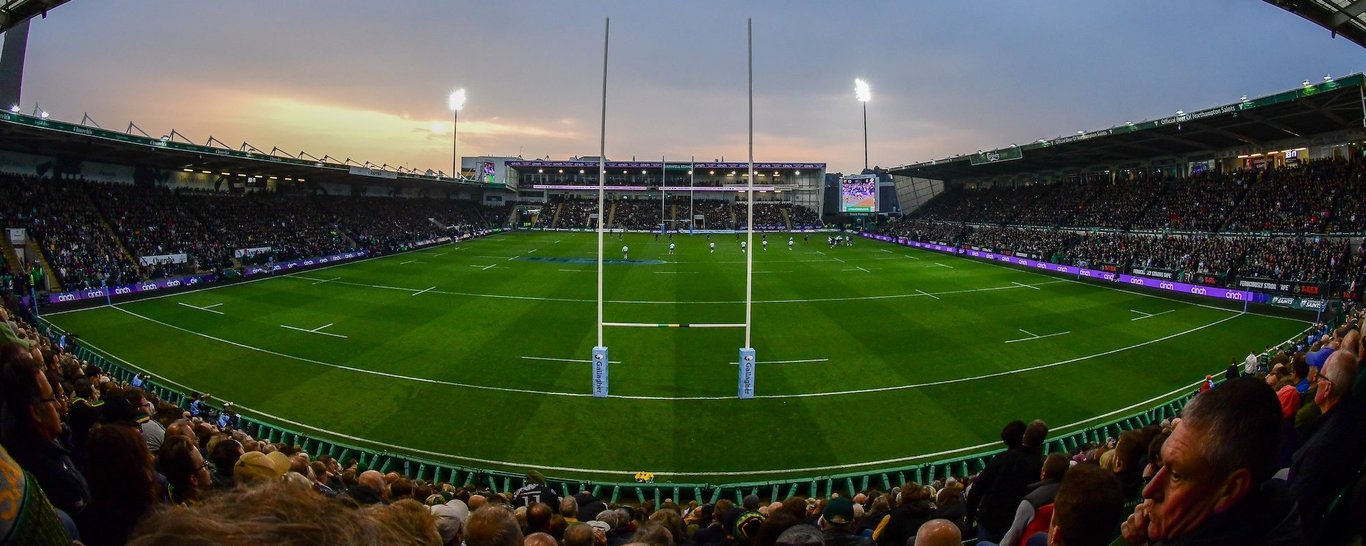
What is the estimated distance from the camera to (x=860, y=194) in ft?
251

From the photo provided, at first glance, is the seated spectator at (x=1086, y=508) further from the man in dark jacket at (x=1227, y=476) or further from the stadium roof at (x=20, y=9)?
the stadium roof at (x=20, y=9)

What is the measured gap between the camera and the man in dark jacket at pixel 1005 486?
5.45 m

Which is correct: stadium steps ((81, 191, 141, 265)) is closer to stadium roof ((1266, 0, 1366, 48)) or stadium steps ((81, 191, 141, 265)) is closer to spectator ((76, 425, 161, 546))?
spectator ((76, 425, 161, 546))

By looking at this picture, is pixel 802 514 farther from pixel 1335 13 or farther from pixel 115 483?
pixel 1335 13

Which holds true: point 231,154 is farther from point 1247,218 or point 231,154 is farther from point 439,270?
point 1247,218

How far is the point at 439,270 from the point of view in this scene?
42562 mm

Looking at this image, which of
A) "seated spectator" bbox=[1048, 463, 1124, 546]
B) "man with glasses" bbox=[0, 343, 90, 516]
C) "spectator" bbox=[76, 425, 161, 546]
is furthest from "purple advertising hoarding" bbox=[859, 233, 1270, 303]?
"man with glasses" bbox=[0, 343, 90, 516]

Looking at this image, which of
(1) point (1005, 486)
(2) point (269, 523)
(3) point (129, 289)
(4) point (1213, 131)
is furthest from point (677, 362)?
(4) point (1213, 131)

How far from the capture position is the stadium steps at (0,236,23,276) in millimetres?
29230

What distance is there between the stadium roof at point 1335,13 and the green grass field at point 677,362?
10.2 metres

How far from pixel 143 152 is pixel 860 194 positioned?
70.0 meters

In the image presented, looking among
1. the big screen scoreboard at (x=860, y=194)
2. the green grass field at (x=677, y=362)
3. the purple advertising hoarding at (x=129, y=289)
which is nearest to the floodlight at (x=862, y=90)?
the big screen scoreboard at (x=860, y=194)

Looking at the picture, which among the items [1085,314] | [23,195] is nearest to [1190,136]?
[1085,314]

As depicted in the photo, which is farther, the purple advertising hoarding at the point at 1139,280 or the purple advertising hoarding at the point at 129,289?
the purple advertising hoarding at the point at 1139,280
